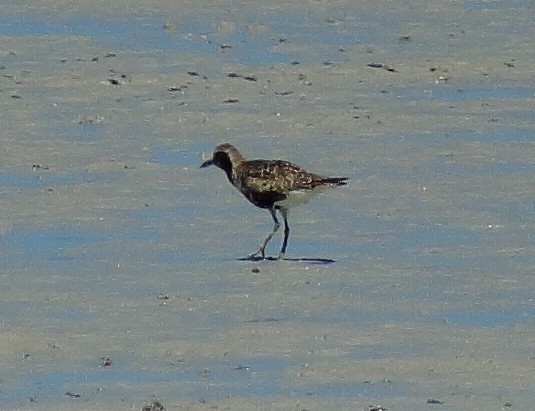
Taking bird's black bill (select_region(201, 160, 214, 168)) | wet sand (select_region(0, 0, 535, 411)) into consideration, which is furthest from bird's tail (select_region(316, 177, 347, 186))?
bird's black bill (select_region(201, 160, 214, 168))

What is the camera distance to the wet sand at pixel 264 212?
8.64 m

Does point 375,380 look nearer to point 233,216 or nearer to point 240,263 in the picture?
point 240,263

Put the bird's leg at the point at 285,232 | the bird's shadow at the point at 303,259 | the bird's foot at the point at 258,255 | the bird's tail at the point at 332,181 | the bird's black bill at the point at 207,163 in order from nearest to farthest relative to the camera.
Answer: the bird's shadow at the point at 303,259 → the bird's foot at the point at 258,255 → the bird's leg at the point at 285,232 → the bird's tail at the point at 332,181 → the bird's black bill at the point at 207,163

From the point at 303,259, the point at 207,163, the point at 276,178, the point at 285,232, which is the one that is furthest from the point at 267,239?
the point at 207,163

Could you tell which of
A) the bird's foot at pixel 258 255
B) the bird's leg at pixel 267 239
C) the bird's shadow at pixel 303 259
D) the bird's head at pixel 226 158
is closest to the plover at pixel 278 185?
the bird's leg at pixel 267 239

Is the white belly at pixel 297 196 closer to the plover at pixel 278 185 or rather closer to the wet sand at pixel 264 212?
the plover at pixel 278 185

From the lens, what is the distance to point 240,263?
10.9m

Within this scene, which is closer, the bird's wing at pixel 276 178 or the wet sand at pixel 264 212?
the wet sand at pixel 264 212

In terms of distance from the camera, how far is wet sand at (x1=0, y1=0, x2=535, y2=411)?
8.64 metres

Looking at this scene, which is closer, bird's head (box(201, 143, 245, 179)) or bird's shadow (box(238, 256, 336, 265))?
bird's shadow (box(238, 256, 336, 265))

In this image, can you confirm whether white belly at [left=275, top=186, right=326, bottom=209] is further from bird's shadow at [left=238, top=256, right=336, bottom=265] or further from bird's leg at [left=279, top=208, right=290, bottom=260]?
bird's shadow at [left=238, top=256, right=336, bottom=265]

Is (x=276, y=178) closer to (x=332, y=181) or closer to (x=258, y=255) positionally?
(x=332, y=181)

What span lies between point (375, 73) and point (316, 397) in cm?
812

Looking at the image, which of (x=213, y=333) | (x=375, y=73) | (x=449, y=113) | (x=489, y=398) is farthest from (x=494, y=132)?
(x=489, y=398)
